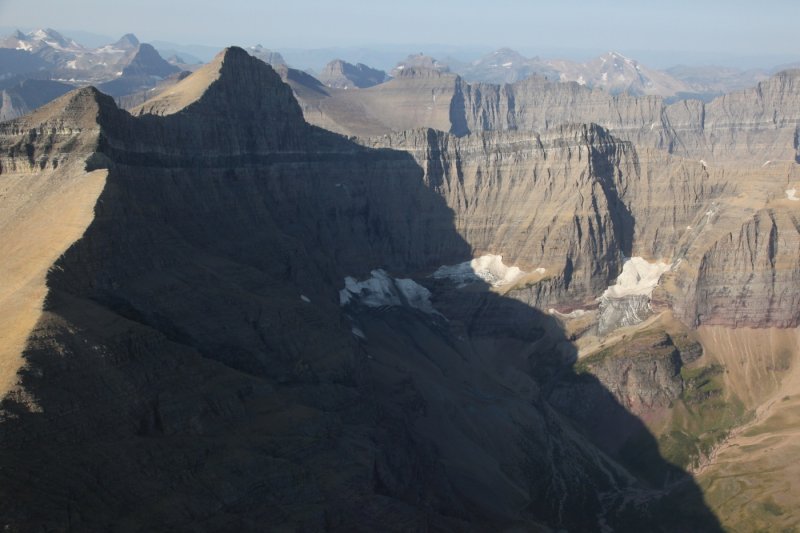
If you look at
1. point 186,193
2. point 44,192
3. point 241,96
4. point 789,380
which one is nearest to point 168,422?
point 44,192

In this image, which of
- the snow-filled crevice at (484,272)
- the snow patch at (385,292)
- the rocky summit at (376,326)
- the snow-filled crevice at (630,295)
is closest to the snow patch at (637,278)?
the snow-filled crevice at (630,295)

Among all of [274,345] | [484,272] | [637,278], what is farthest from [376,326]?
[274,345]

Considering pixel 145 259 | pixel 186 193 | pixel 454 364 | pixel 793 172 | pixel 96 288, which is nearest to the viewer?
pixel 96 288

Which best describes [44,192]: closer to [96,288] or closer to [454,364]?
[96,288]

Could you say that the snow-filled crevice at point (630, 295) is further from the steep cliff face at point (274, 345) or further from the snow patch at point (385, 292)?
the snow patch at point (385, 292)

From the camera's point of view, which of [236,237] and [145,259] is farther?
[236,237]

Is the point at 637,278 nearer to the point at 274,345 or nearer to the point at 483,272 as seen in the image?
the point at 483,272
